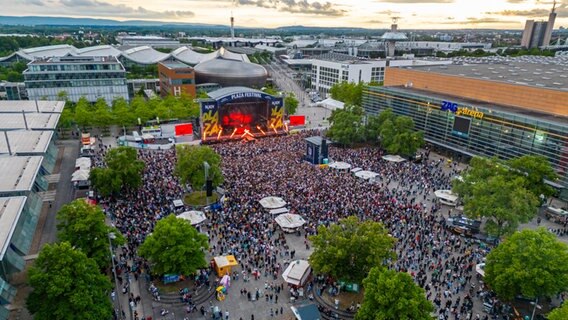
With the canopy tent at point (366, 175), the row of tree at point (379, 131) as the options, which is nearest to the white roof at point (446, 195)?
the canopy tent at point (366, 175)

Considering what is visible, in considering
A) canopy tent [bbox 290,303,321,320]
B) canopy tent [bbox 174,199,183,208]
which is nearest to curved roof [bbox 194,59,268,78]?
canopy tent [bbox 174,199,183,208]

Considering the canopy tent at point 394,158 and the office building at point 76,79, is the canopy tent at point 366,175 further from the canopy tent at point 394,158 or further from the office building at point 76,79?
the office building at point 76,79

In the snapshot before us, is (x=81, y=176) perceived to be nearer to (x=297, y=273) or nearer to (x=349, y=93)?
(x=297, y=273)

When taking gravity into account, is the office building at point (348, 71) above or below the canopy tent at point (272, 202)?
above

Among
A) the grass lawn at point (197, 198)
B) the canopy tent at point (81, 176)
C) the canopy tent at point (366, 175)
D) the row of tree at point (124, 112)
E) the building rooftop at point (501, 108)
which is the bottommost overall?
the grass lawn at point (197, 198)

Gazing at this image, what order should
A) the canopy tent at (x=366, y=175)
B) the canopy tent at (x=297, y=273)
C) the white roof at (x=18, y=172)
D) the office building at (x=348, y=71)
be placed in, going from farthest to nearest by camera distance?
the office building at (x=348, y=71), the canopy tent at (x=366, y=175), the white roof at (x=18, y=172), the canopy tent at (x=297, y=273)

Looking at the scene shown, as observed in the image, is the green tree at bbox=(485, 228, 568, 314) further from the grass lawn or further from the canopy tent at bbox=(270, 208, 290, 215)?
the grass lawn

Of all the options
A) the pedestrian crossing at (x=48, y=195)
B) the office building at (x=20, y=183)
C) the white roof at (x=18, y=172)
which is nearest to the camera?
the office building at (x=20, y=183)
